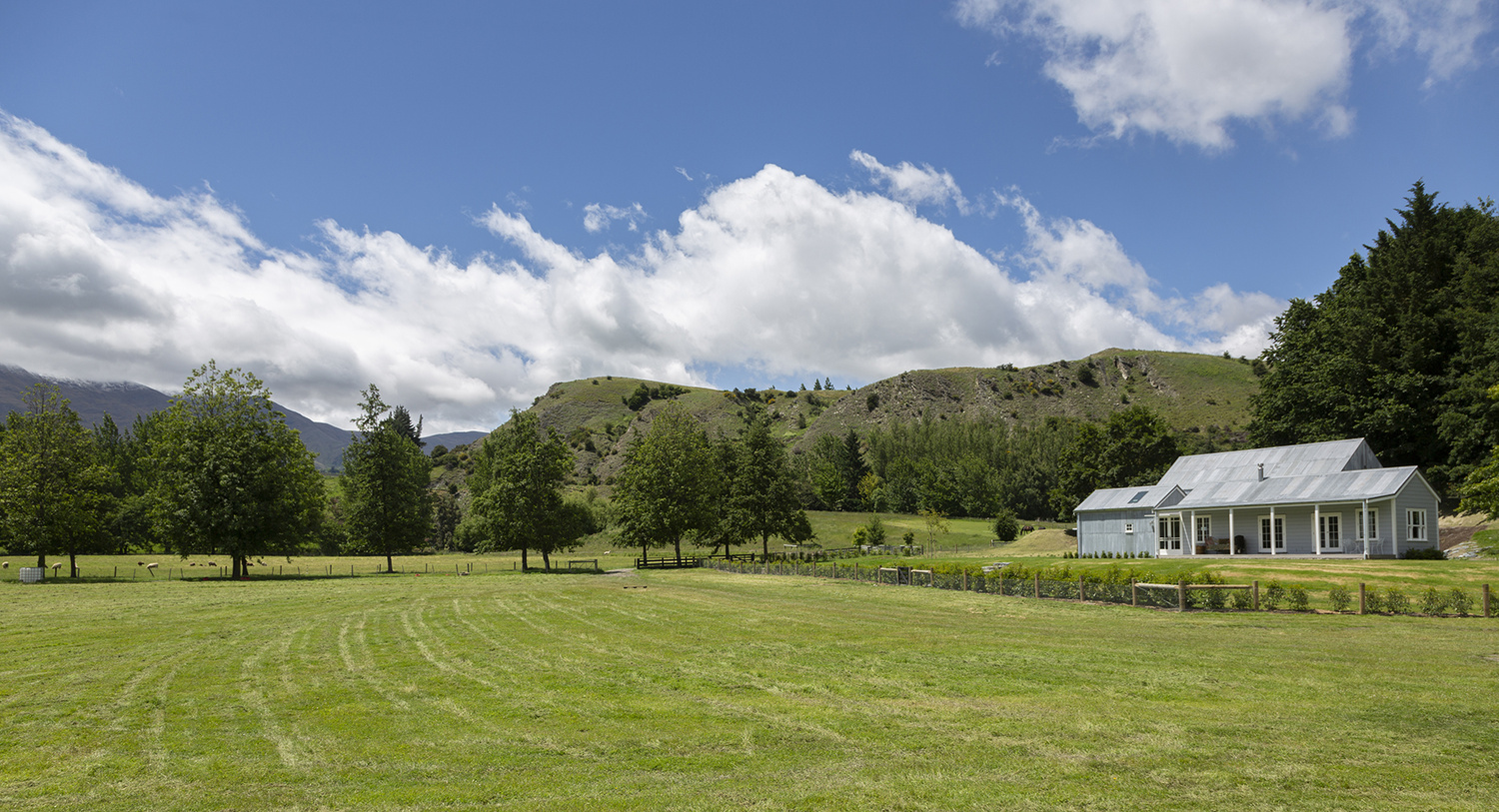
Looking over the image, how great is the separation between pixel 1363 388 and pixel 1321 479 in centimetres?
1994

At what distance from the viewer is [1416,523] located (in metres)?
37.9

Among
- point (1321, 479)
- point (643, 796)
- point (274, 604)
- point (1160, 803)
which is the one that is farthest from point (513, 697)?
point (1321, 479)

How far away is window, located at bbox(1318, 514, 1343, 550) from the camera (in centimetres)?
3906

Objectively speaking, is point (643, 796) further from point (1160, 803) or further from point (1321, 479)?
point (1321, 479)

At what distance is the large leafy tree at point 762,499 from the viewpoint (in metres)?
62.8

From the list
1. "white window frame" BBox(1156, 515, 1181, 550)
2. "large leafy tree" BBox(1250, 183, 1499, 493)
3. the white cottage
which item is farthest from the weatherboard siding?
"large leafy tree" BBox(1250, 183, 1499, 493)

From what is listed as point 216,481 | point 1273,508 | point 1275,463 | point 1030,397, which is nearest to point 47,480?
point 216,481

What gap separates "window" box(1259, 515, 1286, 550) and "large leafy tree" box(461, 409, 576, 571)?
145 ft

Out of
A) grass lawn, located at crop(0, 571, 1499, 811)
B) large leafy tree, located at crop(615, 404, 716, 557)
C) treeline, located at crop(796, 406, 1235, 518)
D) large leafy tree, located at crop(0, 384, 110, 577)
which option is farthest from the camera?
treeline, located at crop(796, 406, 1235, 518)

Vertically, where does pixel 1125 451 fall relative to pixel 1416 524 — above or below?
above

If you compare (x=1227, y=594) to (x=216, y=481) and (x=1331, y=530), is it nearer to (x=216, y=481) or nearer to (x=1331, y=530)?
(x=1331, y=530)

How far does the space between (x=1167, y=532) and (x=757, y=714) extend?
147ft

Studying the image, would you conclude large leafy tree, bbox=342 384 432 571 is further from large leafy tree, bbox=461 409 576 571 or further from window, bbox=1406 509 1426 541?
window, bbox=1406 509 1426 541

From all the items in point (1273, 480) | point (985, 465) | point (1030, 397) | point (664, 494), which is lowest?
point (985, 465)
